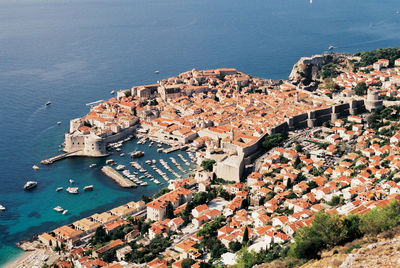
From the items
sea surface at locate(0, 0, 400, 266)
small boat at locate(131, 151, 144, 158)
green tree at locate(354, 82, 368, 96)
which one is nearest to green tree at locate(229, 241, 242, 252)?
sea surface at locate(0, 0, 400, 266)

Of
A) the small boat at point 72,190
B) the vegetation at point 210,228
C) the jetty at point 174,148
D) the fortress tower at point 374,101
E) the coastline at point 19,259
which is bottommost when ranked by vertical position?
the coastline at point 19,259

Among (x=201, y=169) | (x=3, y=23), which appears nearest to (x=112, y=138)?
(x=201, y=169)

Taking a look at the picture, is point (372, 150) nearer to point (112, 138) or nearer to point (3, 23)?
point (112, 138)

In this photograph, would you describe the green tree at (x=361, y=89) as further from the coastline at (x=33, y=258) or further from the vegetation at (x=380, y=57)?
the coastline at (x=33, y=258)

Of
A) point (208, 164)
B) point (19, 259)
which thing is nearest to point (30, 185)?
point (19, 259)

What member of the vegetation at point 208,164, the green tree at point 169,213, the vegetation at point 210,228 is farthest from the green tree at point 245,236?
the vegetation at point 208,164

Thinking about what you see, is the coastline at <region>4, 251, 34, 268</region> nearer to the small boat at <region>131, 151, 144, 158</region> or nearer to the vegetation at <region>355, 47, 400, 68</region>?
the small boat at <region>131, 151, 144, 158</region>
